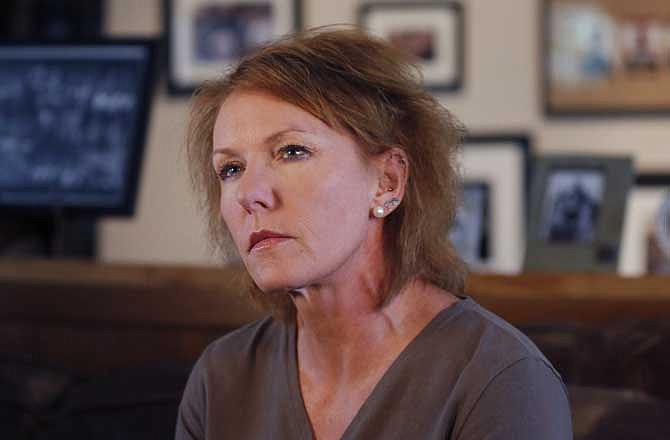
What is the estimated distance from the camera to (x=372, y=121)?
139cm

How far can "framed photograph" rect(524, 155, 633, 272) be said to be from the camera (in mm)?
2156

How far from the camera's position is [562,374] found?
5.99 ft

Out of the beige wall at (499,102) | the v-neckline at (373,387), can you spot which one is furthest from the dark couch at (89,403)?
the beige wall at (499,102)

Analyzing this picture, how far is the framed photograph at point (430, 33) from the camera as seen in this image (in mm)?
3221

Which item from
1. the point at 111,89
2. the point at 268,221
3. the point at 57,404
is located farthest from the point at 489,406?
the point at 111,89

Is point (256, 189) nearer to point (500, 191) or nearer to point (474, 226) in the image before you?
point (474, 226)

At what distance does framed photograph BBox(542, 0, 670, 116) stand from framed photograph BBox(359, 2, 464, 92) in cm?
23

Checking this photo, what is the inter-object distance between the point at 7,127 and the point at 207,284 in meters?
0.66

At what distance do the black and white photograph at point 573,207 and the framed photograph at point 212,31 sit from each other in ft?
4.22

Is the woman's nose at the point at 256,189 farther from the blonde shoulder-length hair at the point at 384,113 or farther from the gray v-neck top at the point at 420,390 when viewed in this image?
the gray v-neck top at the point at 420,390

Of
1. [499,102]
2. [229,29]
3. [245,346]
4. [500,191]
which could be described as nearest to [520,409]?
[245,346]

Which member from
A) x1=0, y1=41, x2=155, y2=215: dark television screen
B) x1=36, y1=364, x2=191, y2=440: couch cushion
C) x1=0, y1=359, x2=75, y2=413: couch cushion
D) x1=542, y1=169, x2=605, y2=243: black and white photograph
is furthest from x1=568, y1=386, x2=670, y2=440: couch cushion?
x1=0, y1=41, x2=155, y2=215: dark television screen

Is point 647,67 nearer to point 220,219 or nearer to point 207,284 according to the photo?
point 207,284

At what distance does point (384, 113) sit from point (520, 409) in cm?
37
